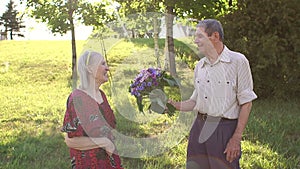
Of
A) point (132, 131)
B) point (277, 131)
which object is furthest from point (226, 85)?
point (132, 131)

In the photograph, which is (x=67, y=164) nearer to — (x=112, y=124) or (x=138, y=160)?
(x=138, y=160)

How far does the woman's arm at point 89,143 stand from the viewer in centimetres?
253

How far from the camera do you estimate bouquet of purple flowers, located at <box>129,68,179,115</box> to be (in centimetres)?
322

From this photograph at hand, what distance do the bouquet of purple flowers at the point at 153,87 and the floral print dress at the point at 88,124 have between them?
0.61m

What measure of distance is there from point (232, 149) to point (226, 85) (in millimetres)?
504

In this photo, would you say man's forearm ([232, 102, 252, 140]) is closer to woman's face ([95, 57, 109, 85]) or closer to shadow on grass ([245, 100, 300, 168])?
woman's face ([95, 57, 109, 85])

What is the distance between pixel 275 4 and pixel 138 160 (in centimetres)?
524

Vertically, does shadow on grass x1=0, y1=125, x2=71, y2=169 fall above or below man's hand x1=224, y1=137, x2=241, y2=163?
below

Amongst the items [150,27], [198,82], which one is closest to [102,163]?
[198,82]

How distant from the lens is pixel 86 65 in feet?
8.30

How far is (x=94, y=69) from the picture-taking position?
8.40 ft

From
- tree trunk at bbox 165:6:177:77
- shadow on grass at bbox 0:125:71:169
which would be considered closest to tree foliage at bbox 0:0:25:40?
tree trunk at bbox 165:6:177:77

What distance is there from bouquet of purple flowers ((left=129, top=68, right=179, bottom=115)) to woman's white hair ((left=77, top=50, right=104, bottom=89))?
2.41 ft

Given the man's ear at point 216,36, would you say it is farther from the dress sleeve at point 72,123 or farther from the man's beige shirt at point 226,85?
the dress sleeve at point 72,123
